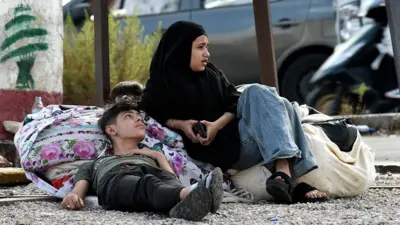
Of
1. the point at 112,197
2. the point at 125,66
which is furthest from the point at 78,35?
the point at 112,197

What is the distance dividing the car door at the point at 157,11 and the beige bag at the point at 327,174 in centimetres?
486

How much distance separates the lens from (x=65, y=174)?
4.14 metres

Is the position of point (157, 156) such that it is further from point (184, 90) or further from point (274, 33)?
point (274, 33)

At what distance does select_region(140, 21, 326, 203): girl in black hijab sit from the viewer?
3.86 meters

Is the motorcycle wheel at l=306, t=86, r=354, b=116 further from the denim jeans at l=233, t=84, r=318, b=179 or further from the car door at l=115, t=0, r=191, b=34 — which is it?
the denim jeans at l=233, t=84, r=318, b=179

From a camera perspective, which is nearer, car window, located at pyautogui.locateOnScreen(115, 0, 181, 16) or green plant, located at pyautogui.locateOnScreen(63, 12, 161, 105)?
green plant, located at pyautogui.locateOnScreen(63, 12, 161, 105)

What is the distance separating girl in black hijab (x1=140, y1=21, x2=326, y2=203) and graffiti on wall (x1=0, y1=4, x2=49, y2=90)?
7.29 ft

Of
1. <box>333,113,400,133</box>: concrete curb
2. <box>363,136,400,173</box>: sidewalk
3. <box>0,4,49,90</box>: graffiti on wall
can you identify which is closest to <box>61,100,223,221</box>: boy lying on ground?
<box>0,4,49,90</box>: graffiti on wall

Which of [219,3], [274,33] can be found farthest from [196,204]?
[219,3]

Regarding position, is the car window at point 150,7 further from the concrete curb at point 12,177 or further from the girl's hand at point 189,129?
the girl's hand at point 189,129

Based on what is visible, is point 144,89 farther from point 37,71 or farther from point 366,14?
point 366,14

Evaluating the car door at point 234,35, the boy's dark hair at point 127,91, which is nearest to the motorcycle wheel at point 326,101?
the car door at point 234,35

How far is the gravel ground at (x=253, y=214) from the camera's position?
323cm

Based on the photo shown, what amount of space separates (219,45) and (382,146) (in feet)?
7.09
